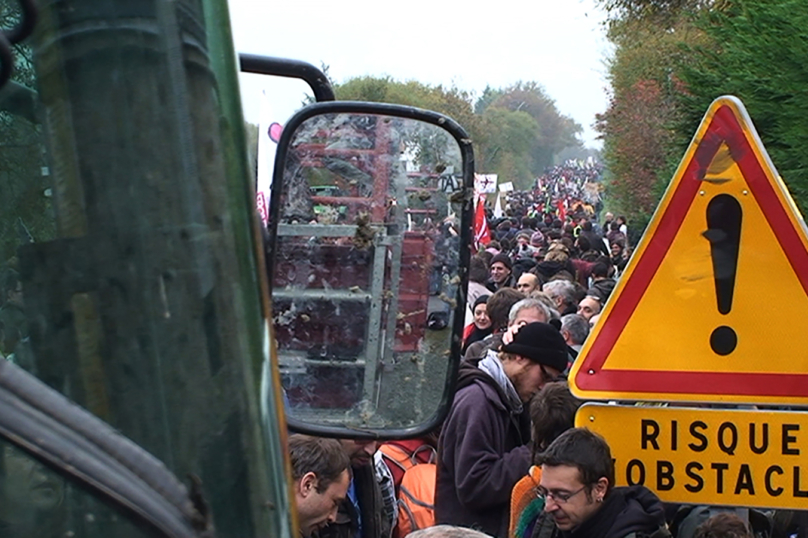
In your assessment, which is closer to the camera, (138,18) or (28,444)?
(28,444)

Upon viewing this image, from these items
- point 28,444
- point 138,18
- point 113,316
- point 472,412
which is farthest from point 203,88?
point 472,412

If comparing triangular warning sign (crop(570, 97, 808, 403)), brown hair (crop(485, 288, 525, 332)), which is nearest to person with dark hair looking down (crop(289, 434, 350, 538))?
triangular warning sign (crop(570, 97, 808, 403))

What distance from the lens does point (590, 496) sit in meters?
3.71

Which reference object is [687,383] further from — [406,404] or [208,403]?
[208,403]

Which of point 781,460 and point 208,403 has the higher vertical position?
point 208,403

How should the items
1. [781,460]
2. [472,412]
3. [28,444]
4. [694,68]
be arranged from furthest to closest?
[694,68]
[472,412]
[781,460]
[28,444]

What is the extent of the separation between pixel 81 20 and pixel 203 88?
14 cm

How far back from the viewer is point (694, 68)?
1495 centimetres

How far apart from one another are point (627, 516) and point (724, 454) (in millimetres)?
385

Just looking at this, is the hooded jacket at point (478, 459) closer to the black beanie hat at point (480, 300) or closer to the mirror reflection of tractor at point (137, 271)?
the mirror reflection of tractor at point (137, 271)

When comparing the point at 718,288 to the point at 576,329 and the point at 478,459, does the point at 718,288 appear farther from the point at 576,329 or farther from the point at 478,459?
the point at 576,329

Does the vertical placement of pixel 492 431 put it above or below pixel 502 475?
above

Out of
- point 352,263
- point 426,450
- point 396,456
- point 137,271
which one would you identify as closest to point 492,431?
point 396,456

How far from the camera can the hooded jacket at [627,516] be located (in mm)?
3434
